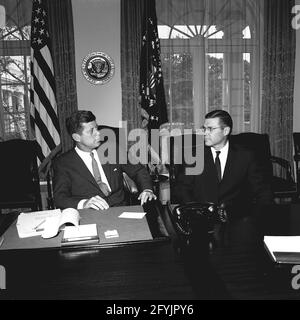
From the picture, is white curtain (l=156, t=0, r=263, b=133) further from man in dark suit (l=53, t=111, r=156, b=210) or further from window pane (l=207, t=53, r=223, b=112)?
man in dark suit (l=53, t=111, r=156, b=210)

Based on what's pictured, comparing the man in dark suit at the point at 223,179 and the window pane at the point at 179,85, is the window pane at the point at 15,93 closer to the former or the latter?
the window pane at the point at 179,85

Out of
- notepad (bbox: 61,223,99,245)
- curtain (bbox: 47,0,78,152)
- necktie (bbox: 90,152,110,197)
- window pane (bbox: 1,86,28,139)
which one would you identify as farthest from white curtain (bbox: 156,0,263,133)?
notepad (bbox: 61,223,99,245)

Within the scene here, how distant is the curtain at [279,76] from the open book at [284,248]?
13.1 ft

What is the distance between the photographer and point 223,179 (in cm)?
268

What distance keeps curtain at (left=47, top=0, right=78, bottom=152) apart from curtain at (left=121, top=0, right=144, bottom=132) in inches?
27.1

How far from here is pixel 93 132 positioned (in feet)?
9.08

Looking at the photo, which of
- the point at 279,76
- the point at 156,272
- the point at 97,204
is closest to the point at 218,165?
the point at 97,204

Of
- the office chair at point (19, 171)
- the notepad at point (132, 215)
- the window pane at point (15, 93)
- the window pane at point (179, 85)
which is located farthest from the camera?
the window pane at point (179, 85)

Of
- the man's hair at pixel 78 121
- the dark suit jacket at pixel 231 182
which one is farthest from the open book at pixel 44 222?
the dark suit jacket at pixel 231 182

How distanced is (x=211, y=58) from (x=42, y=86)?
2.45 metres

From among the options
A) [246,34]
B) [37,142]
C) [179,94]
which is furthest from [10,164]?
[246,34]

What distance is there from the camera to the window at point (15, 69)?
191 inches

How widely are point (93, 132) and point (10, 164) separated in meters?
1.85
